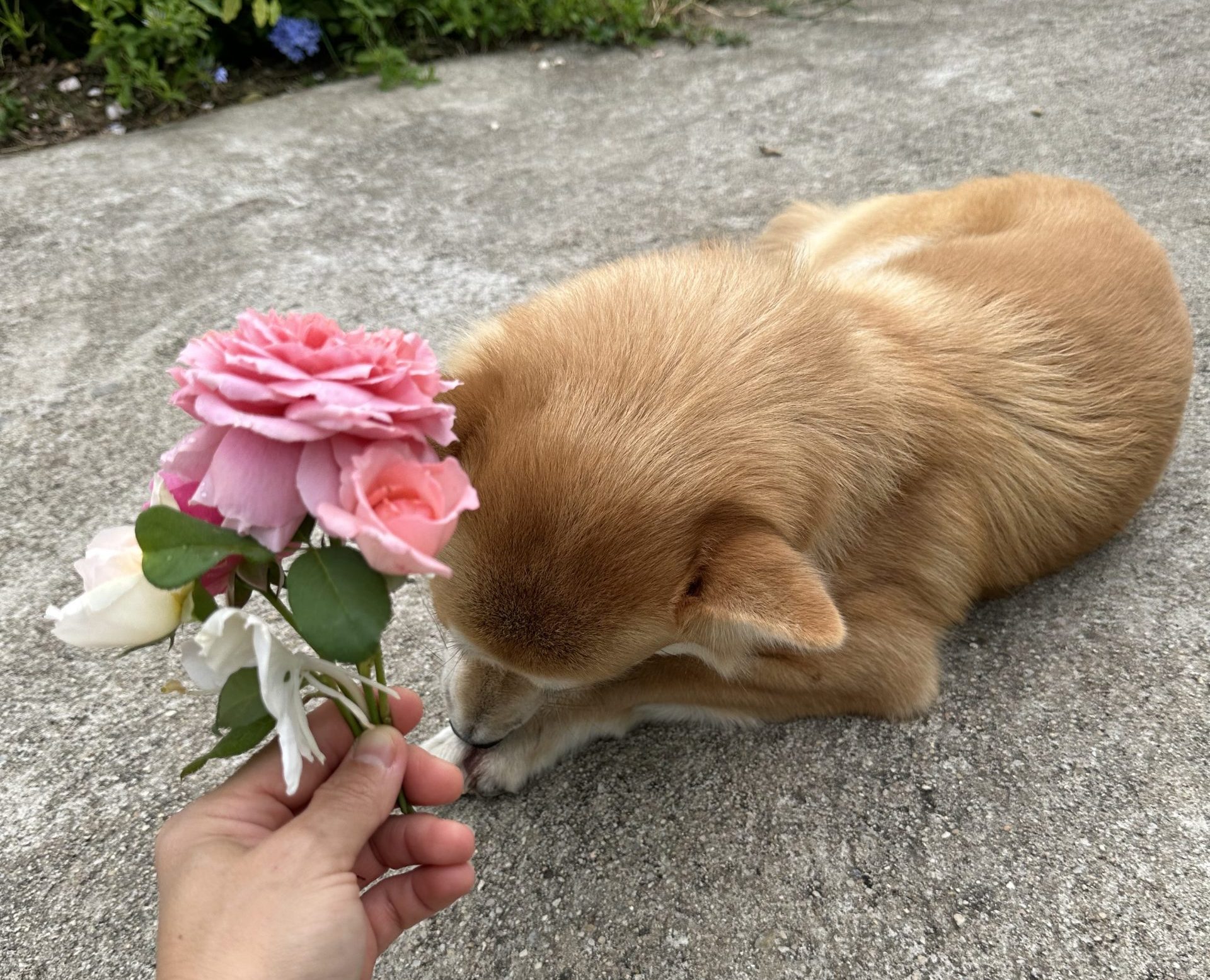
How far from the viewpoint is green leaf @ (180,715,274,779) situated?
115 cm

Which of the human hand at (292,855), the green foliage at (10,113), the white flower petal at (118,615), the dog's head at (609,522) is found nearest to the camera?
the white flower petal at (118,615)

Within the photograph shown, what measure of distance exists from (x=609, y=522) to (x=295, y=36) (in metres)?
5.09

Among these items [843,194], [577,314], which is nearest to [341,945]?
[577,314]

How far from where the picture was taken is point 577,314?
1827 mm

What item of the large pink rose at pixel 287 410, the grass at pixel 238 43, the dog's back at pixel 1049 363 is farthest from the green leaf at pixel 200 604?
the grass at pixel 238 43

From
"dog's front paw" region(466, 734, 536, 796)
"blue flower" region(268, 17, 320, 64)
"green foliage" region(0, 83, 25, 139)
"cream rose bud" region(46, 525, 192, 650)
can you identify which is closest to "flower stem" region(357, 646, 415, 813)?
"cream rose bud" region(46, 525, 192, 650)

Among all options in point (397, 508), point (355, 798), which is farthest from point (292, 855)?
point (397, 508)

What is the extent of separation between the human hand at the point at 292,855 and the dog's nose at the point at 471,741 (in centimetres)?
51

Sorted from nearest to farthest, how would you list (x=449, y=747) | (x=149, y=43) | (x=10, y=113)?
(x=449, y=747)
(x=10, y=113)
(x=149, y=43)

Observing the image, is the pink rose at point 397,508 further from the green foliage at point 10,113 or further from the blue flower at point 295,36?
the blue flower at point 295,36

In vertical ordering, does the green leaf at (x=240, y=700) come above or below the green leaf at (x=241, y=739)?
above

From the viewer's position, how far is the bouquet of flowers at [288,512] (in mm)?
936

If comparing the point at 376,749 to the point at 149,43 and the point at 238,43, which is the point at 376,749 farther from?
the point at 238,43

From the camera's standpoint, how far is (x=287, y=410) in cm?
96
